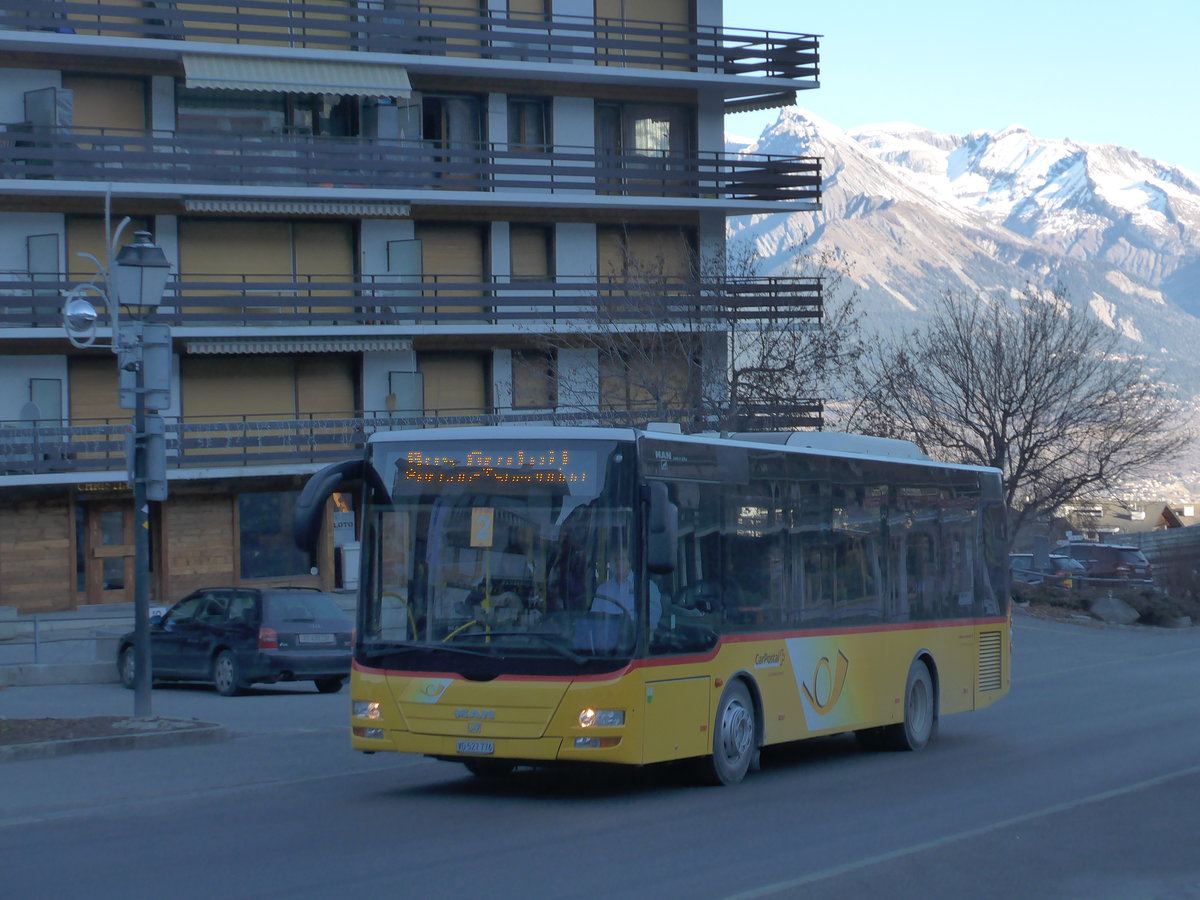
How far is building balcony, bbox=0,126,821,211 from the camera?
117 feet

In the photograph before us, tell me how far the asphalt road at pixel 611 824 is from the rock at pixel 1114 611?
88.6ft

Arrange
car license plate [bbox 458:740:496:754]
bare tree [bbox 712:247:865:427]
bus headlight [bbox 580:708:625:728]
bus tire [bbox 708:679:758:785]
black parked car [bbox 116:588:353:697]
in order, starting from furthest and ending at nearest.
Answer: bare tree [bbox 712:247:865:427] < black parked car [bbox 116:588:353:697] < bus tire [bbox 708:679:758:785] < car license plate [bbox 458:740:496:754] < bus headlight [bbox 580:708:625:728]

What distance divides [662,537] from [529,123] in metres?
31.1

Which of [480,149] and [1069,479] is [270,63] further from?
[1069,479]

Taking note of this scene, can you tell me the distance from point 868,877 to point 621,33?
1351 inches

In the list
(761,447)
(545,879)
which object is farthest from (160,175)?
(545,879)

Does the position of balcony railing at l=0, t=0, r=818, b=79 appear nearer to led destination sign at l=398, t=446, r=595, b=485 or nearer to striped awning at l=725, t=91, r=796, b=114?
striped awning at l=725, t=91, r=796, b=114

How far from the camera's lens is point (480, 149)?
4025 centimetres

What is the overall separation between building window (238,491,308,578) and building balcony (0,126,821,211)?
7.35 m

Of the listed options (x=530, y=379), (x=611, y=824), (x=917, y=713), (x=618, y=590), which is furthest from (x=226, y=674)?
(x=530, y=379)

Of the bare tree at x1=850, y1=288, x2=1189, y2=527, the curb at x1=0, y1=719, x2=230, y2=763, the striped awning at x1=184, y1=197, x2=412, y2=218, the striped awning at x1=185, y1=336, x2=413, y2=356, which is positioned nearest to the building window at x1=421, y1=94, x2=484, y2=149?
the striped awning at x1=184, y1=197, x2=412, y2=218

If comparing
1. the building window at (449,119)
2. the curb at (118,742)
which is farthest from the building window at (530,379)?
the curb at (118,742)

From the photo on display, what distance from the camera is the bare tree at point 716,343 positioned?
36.9m

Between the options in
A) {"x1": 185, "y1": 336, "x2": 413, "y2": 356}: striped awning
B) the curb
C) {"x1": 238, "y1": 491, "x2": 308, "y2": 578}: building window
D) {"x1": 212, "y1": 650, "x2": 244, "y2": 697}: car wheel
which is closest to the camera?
the curb
